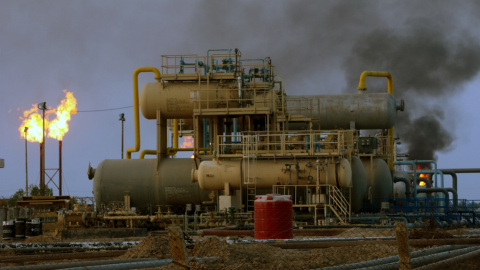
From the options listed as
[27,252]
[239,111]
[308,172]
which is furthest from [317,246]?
[239,111]

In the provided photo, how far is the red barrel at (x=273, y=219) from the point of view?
21.3 m

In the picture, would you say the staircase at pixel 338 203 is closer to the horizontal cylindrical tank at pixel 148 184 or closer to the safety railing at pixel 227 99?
the safety railing at pixel 227 99

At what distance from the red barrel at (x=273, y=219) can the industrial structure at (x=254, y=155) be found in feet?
42.1

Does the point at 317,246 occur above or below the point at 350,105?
below

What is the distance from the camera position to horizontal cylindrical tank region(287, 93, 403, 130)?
44.4 meters

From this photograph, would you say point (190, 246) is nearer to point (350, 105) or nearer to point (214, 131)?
point (214, 131)

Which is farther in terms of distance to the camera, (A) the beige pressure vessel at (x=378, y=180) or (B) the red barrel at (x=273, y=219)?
(A) the beige pressure vessel at (x=378, y=180)

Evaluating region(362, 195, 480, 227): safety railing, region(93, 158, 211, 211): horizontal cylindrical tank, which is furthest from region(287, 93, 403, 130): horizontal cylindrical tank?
region(93, 158, 211, 211): horizontal cylindrical tank

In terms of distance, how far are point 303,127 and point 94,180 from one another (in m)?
12.6

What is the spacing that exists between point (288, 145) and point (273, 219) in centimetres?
1736

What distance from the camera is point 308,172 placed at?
3581 centimetres

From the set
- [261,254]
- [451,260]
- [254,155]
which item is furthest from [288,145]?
[451,260]

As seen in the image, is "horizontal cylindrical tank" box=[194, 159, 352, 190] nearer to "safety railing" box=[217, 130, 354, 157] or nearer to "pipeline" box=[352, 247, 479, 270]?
"safety railing" box=[217, 130, 354, 157]

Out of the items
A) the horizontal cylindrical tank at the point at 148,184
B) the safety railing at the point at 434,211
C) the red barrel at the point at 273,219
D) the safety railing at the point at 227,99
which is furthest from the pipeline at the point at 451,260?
the horizontal cylindrical tank at the point at 148,184
